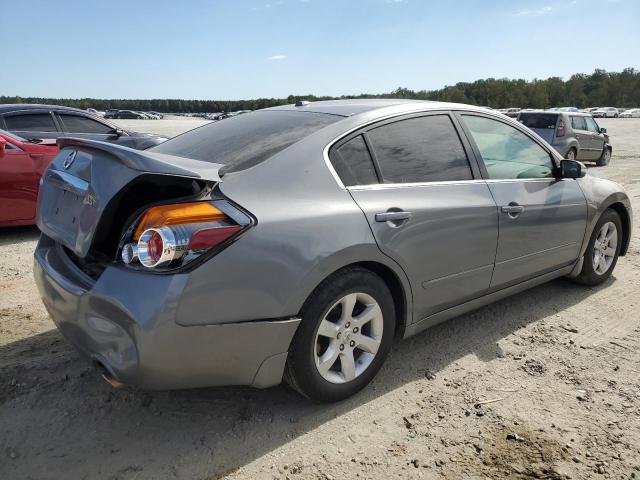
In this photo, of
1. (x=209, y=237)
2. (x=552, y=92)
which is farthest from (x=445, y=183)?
(x=552, y=92)

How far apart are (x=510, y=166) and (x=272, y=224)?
6.96 ft

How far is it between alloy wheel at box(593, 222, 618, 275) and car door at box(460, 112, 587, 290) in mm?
429

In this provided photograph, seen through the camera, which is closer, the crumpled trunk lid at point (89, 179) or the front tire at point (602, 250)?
the crumpled trunk lid at point (89, 179)

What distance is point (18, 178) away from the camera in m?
5.91

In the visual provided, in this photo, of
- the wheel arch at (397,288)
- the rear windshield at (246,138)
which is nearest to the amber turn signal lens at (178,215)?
the rear windshield at (246,138)

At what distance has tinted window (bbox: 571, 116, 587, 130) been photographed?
559 inches

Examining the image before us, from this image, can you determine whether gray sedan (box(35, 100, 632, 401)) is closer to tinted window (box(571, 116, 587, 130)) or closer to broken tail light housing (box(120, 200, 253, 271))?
broken tail light housing (box(120, 200, 253, 271))

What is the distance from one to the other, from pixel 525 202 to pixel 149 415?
8.88ft

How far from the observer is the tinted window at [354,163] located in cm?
270

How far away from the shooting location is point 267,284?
7.42 feet

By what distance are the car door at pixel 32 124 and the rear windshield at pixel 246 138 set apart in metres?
5.78

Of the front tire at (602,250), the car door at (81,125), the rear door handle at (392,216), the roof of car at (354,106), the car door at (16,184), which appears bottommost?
the front tire at (602,250)

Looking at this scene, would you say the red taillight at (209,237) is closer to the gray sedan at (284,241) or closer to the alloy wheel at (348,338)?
the gray sedan at (284,241)

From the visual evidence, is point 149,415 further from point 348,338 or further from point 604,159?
point 604,159
